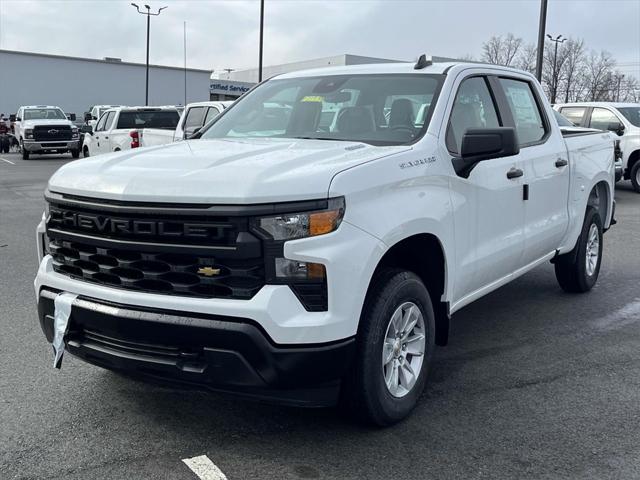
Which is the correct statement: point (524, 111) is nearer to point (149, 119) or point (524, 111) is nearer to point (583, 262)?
point (583, 262)

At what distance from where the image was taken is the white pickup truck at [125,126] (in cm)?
1592

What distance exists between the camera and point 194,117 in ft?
46.7

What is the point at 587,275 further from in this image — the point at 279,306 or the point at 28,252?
the point at 28,252

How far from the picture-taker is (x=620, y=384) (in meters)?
4.36

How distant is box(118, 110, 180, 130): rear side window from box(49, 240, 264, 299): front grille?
14676 millimetres

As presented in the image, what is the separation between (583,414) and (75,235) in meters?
2.91

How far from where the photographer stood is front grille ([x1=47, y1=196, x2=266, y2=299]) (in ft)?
10.1

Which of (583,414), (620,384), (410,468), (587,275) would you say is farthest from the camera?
(587,275)

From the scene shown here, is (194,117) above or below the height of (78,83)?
A: below

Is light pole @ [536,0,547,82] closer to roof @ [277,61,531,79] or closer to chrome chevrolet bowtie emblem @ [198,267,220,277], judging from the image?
roof @ [277,61,531,79]

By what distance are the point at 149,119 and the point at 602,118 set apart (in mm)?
10799

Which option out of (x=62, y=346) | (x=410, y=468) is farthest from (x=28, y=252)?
(x=410, y=468)

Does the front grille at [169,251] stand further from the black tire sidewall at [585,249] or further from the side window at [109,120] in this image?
the side window at [109,120]

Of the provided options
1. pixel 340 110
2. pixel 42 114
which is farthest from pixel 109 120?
→ pixel 340 110
